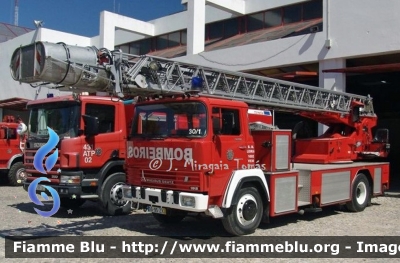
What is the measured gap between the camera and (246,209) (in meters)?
7.89

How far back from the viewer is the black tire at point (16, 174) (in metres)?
16.1

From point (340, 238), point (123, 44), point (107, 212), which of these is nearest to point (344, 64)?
point (340, 238)

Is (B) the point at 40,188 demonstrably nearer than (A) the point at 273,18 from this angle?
Yes

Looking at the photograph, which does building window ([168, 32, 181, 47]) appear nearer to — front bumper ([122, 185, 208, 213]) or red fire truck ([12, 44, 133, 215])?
red fire truck ([12, 44, 133, 215])

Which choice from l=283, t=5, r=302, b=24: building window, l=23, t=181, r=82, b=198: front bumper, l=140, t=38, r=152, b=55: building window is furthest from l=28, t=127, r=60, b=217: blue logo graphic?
l=140, t=38, r=152, b=55: building window

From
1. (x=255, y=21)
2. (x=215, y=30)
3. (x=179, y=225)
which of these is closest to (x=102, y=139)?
(x=179, y=225)

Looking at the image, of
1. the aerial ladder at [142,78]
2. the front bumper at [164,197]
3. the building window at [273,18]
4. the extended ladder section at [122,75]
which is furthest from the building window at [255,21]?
the front bumper at [164,197]

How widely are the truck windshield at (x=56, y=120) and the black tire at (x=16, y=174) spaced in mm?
6455

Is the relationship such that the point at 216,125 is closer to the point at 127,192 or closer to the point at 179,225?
the point at 127,192

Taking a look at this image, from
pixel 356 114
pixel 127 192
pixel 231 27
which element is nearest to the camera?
pixel 127 192

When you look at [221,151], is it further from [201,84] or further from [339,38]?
[339,38]

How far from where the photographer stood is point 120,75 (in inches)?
285

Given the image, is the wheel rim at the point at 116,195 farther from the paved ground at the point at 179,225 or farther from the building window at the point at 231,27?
the building window at the point at 231,27

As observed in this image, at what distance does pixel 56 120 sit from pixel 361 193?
25.0ft
